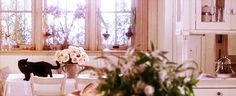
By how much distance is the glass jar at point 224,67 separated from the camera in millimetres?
3881

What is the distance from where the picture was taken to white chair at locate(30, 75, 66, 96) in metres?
3.64

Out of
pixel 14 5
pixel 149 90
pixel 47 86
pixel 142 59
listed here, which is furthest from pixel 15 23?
pixel 149 90

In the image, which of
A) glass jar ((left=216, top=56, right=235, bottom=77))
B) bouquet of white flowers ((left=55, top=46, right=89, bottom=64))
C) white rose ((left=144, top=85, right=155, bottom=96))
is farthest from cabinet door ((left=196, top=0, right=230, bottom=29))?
white rose ((left=144, top=85, right=155, bottom=96))

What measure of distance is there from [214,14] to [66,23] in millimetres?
2671

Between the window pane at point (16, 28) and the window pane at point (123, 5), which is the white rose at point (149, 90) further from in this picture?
the window pane at point (16, 28)

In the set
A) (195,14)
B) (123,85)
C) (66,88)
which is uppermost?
(195,14)

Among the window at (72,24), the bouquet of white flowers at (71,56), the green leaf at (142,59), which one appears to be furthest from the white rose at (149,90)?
the window at (72,24)

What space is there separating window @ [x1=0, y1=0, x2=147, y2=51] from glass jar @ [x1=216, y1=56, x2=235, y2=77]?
1.94 m

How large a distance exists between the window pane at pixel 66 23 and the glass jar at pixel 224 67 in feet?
8.12

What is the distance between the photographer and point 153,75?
1.38 m

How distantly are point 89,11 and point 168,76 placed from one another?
14.7ft

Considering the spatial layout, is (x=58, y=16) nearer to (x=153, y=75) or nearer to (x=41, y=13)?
(x=41, y=13)

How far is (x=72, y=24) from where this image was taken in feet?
19.2

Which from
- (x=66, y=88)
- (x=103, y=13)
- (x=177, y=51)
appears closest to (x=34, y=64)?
(x=66, y=88)
